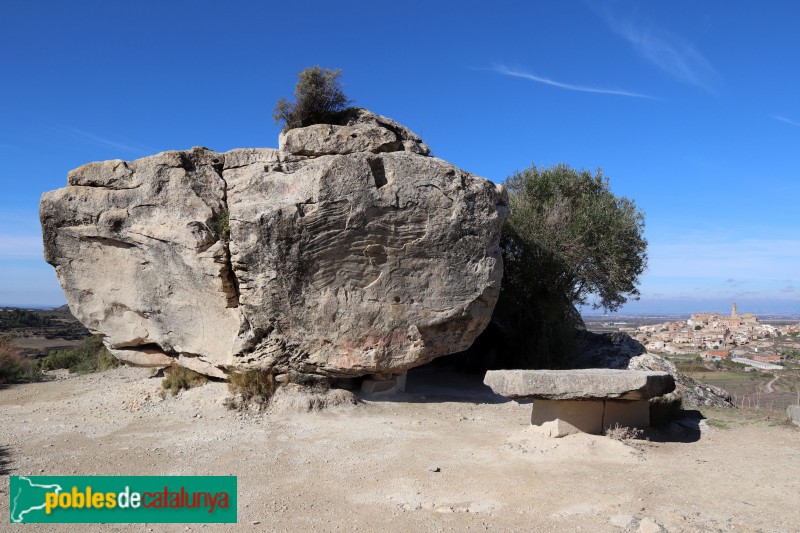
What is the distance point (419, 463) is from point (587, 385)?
252 cm

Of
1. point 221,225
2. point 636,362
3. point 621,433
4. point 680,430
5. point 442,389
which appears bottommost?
point 442,389

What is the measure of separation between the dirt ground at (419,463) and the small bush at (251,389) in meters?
0.31

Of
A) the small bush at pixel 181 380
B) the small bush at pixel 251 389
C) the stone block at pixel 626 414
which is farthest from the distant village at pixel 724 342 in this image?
the small bush at pixel 181 380

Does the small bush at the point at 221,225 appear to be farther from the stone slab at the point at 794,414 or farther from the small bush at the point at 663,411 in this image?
the stone slab at the point at 794,414

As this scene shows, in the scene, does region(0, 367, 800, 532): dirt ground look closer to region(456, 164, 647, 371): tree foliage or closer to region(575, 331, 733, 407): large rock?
region(575, 331, 733, 407): large rock

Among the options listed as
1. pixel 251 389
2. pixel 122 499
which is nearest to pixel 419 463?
pixel 122 499

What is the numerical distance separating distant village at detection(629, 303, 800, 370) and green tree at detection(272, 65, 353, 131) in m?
13.8

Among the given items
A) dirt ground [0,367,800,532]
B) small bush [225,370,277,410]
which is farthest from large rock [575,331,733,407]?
small bush [225,370,277,410]

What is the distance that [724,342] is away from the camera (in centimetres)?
3131

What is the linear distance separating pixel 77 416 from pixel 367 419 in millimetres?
5234

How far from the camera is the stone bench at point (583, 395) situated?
7508 millimetres

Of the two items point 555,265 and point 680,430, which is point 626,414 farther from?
point 555,265

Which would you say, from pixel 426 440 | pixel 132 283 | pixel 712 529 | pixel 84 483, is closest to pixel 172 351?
pixel 132 283

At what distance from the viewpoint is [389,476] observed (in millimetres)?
6812
